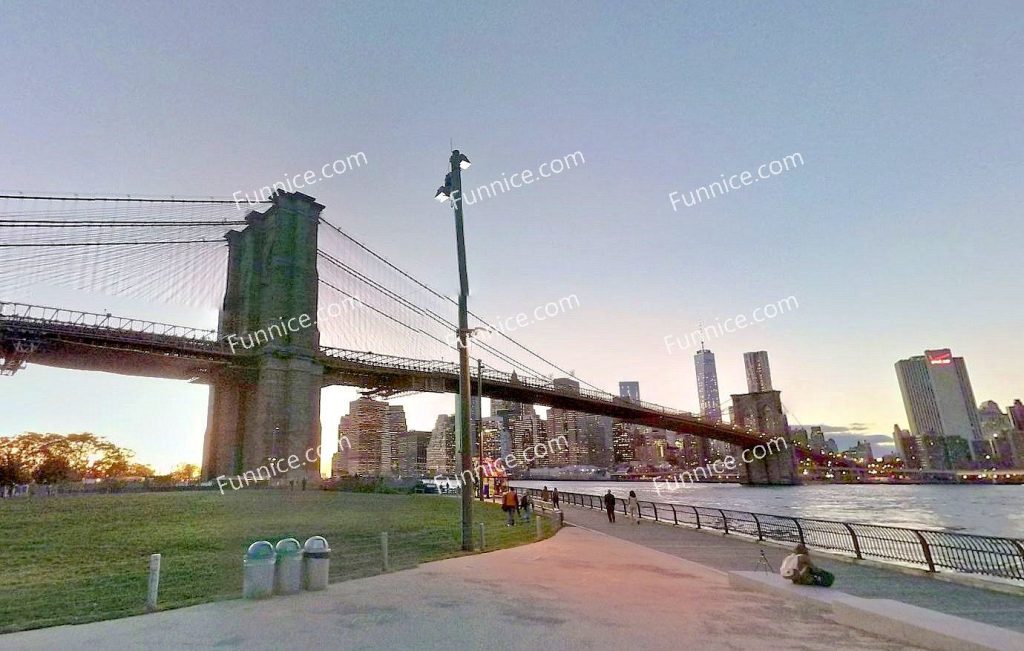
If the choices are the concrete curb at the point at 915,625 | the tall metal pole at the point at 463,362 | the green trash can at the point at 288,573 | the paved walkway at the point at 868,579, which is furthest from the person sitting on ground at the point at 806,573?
the green trash can at the point at 288,573

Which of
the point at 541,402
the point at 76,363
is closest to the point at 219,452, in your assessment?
the point at 76,363

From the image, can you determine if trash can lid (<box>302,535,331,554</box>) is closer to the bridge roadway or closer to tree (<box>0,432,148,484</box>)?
the bridge roadway

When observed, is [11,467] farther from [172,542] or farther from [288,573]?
[288,573]

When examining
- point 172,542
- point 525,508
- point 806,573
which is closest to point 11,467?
point 172,542

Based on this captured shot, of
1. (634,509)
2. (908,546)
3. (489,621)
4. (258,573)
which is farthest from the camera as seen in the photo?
(634,509)

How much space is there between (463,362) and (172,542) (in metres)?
11.3

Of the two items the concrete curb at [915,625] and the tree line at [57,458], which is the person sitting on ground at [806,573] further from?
the tree line at [57,458]

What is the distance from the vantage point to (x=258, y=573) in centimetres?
872

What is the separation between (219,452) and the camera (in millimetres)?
50906

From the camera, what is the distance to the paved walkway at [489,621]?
21.2ft

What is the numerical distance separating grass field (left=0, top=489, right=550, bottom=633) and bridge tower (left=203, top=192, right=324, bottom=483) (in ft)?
36.7

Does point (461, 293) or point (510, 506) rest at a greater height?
point (461, 293)

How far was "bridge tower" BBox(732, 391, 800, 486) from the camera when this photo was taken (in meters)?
127

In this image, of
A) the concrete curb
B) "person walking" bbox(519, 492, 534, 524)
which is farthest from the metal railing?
the concrete curb
